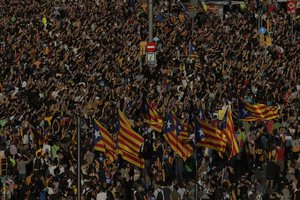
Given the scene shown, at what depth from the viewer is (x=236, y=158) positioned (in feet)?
85.9

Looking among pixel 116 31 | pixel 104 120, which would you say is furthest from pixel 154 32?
pixel 104 120

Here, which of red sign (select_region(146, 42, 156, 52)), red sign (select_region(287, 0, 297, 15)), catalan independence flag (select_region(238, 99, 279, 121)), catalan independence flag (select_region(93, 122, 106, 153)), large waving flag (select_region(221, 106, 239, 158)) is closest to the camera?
catalan independence flag (select_region(93, 122, 106, 153))

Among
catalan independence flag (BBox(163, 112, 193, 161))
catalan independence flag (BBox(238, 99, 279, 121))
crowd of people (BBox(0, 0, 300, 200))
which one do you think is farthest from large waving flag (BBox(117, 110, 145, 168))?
catalan independence flag (BBox(238, 99, 279, 121))

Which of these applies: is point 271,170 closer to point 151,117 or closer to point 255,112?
point 255,112

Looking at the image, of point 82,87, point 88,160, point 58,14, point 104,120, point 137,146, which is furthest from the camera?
point 58,14

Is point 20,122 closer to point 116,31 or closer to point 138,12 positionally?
point 116,31

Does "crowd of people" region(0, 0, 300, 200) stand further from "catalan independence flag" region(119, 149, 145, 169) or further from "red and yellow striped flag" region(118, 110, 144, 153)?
"red and yellow striped flag" region(118, 110, 144, 153)

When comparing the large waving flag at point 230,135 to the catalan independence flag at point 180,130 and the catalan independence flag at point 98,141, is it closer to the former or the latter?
the catalan independence flag at point 180,130

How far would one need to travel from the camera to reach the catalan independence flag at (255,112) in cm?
2648

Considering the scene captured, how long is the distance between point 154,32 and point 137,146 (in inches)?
752

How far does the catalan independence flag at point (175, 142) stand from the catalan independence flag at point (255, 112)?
2.31m

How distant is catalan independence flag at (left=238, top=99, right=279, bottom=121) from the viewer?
2648 cm

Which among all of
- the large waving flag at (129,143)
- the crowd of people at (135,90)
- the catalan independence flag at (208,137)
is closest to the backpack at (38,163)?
the crowd of people at (135,90)

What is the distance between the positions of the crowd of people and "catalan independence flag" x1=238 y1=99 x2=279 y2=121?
594 mm
